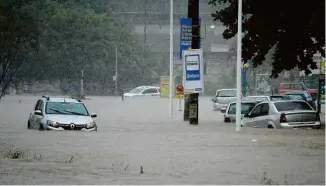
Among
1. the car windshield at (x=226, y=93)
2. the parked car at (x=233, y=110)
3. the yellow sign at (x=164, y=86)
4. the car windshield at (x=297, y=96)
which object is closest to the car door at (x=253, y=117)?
the parked car at (x=233, y=110)

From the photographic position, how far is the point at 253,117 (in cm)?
3212

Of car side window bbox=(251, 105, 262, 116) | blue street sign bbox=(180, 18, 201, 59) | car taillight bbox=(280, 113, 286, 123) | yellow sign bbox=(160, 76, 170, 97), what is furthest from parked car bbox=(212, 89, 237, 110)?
car taillight bbox=(280, 113, 286, 123)

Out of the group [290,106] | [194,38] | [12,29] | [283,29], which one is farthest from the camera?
[12,29]

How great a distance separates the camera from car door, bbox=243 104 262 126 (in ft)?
104

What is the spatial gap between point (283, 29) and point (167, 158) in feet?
39.7

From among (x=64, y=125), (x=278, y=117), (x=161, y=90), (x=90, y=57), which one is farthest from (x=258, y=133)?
(x=90, y=57)

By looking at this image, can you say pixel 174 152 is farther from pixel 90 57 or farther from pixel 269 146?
pixel 90 57

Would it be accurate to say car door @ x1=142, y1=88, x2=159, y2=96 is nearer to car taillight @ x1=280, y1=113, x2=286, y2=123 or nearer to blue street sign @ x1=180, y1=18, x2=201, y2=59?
blue street sign @ x1=180, y1=18, x2=201, y2=59

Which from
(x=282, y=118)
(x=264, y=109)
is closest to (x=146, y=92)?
→ (x=264, y=109)

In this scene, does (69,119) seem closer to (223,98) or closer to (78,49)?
(223,98)

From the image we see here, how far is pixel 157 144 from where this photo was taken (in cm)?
2417

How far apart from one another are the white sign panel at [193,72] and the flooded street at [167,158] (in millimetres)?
4877

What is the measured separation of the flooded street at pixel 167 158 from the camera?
50.1ft

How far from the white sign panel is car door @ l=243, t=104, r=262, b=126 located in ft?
7.70
